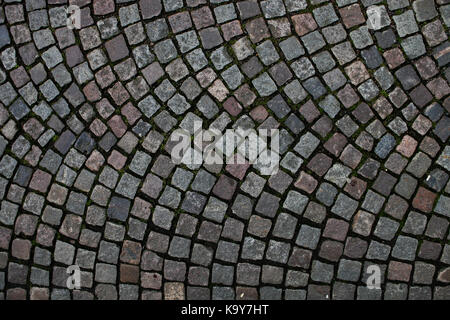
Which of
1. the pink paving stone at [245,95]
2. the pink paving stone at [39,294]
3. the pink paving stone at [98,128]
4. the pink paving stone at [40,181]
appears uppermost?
the pink paving stone at [245,95]

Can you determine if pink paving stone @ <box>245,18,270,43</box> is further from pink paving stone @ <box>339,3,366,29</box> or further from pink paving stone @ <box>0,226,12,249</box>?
pink paving stone @ <box>0,226,12,249</box>

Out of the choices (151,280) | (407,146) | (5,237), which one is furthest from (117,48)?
(407,146)

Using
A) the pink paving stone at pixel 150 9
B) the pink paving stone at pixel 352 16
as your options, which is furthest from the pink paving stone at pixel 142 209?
the pink paving stone at pixel 352 16

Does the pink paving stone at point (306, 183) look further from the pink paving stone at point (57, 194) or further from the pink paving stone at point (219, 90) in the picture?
the pink paving stone at point (57, 194)

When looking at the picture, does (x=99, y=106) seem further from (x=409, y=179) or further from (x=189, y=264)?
(x=409, y=179)

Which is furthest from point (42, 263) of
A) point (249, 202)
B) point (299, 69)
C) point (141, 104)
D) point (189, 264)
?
point (299, 69)
